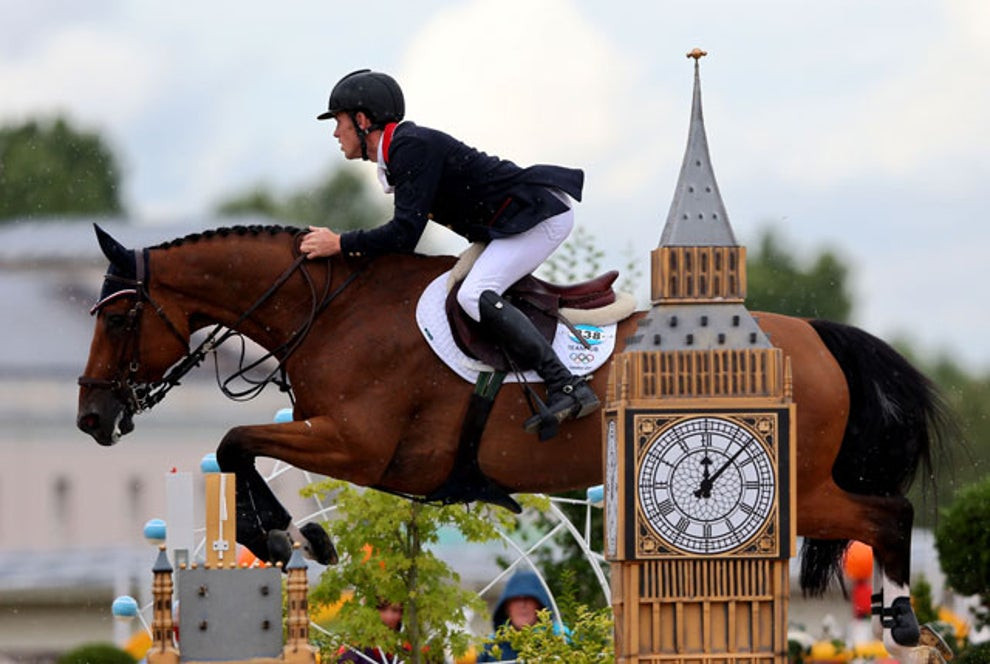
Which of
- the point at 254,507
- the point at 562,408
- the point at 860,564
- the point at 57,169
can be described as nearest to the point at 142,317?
the point at 254,507

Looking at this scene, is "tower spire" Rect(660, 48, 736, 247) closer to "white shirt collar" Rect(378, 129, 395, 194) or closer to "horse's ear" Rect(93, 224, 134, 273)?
"white shirt collar" Rect(378, 129, 395, 194)

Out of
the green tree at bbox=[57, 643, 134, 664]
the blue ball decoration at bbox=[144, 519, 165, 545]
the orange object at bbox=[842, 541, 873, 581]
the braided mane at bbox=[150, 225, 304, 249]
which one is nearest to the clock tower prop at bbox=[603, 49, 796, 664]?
the braided mane at bbox=[150, 225, 304, 249]

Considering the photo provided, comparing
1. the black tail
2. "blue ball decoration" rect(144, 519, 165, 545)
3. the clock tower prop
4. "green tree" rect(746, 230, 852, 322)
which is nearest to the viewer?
the clock tower prop

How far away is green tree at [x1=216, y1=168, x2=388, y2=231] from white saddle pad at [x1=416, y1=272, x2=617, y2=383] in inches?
541

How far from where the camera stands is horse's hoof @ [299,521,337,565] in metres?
8.77

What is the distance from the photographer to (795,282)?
1406 inches

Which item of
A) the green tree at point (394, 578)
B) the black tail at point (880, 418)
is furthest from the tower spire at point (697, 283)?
the green tree at point (394, 578)

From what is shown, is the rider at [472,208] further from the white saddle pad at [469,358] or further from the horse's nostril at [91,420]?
the horse's nostril at [91,420]

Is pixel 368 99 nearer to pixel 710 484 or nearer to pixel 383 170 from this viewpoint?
pixel 383 170

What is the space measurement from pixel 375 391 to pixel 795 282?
27.7 metres

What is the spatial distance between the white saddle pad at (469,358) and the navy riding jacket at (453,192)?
293mm

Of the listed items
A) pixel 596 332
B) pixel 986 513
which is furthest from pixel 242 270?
pixel 986 513

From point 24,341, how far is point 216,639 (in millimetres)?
13187

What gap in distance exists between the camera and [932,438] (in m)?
9.20
